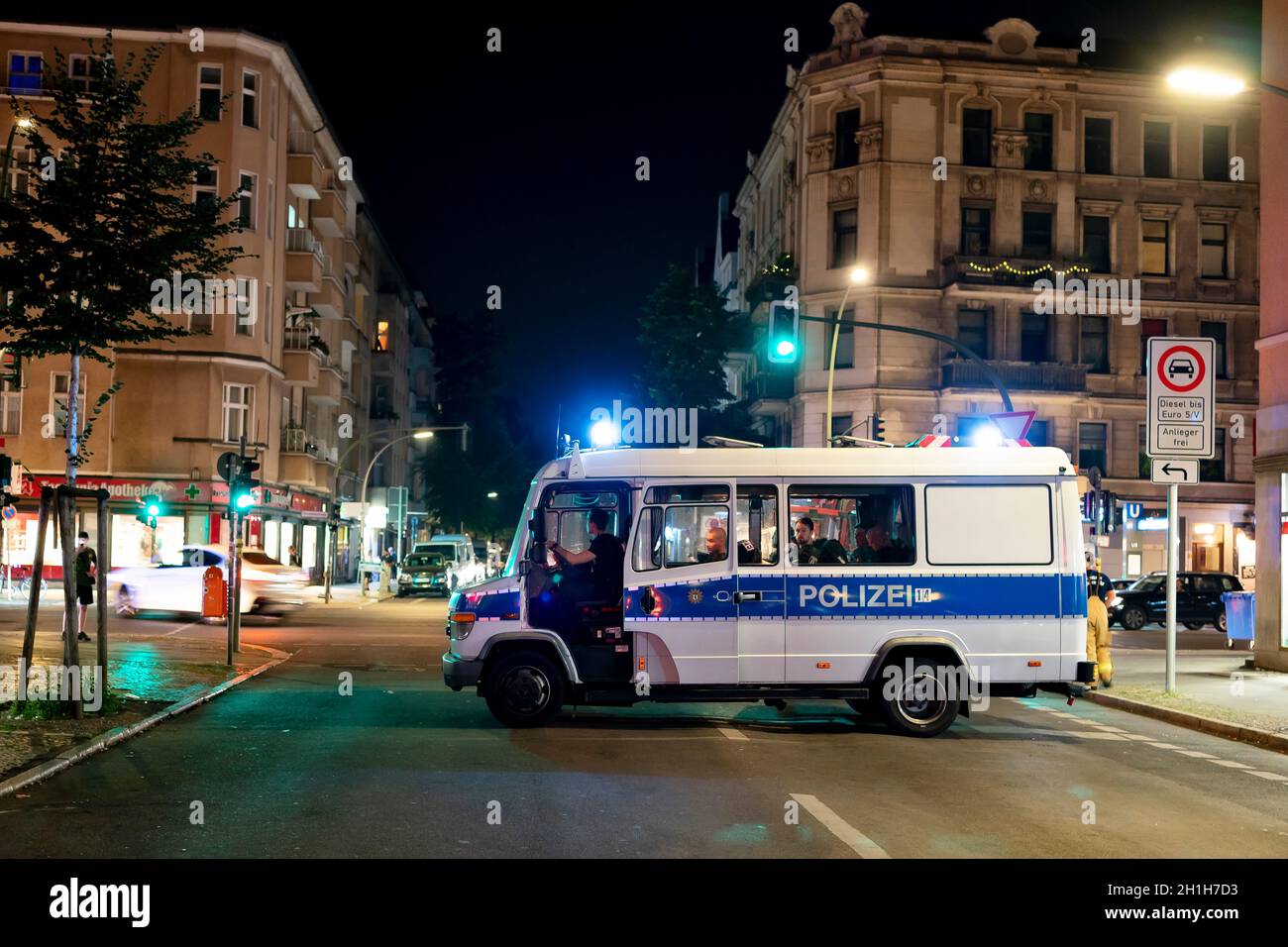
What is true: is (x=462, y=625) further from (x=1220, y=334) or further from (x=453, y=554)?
(x=1220, y=334)

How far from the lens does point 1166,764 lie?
40.6 feet

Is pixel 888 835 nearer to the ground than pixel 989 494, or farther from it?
nearer to the ground

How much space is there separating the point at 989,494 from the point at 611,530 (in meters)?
3.91

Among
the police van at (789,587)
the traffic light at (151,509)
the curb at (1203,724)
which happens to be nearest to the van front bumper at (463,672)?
the police van at (789,587)

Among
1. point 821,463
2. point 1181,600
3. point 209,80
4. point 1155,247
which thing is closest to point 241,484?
point 821,463

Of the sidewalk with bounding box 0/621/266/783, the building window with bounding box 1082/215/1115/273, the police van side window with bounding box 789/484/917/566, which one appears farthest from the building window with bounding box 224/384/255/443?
the police van side window with bounding box 789/484/917/566

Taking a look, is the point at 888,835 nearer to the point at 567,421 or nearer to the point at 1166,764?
the point at 1166,764

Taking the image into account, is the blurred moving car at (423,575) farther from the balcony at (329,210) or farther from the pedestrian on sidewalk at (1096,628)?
the pedestrian on sidewalk at (1096,628)

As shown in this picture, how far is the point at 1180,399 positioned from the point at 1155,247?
130 feet

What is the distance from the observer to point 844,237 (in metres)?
53.3

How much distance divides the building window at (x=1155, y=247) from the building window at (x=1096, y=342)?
277cm

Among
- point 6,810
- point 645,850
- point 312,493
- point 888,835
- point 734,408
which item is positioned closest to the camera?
point 645,850

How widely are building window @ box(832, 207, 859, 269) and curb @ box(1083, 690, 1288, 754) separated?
120 ft
